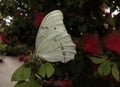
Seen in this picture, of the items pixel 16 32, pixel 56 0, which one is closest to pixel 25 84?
pixel 56 0

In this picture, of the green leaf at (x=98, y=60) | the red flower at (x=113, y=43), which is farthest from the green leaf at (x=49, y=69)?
the red flower at (x=113, y=43)

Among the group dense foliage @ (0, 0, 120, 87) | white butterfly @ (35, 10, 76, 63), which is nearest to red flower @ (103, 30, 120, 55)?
dense foliage @ (0, 0, 120, 87)

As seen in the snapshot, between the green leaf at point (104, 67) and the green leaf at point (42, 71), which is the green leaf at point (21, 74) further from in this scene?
the green leaf at point (104, 67)

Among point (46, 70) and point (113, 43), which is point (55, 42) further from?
point (113, 43)

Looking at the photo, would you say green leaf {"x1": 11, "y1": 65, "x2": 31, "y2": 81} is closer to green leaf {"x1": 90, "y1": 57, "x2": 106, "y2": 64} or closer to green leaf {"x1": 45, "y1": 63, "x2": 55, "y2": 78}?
green leaf {"x1": 45, "y1": 63, "x2": 55, "y2": 78}

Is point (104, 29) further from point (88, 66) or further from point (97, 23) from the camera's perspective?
point (88, 66)

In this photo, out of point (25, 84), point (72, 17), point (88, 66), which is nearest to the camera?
point (25, 84)
